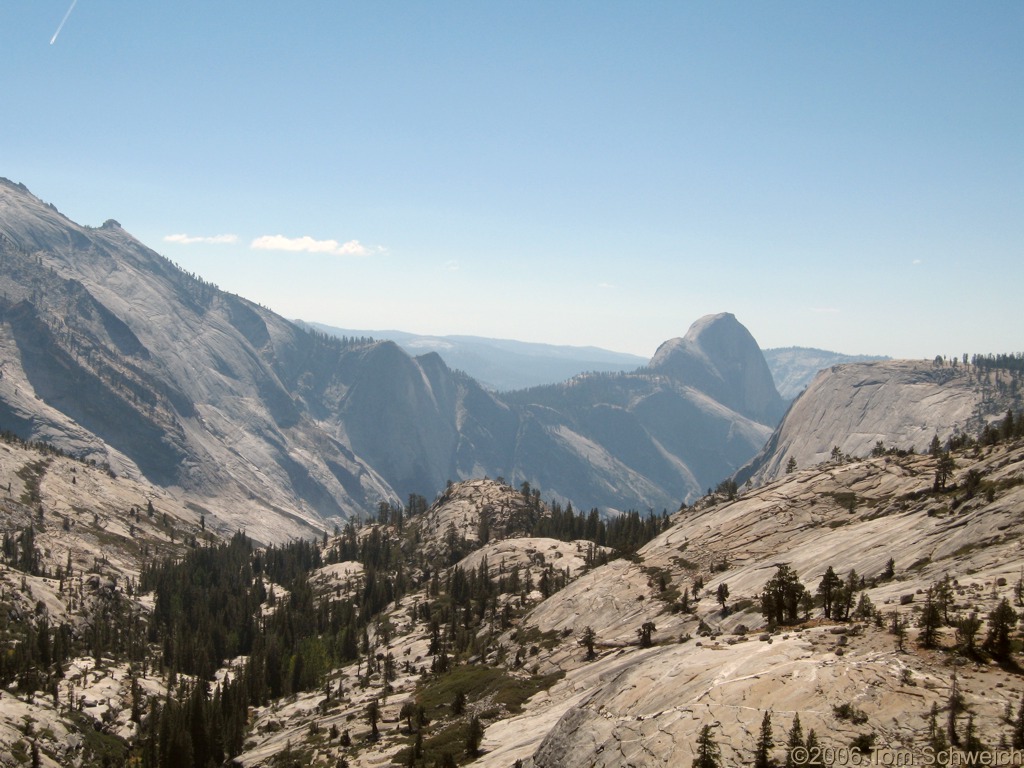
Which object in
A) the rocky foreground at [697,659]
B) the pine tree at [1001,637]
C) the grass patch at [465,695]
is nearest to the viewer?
the pine tree at [1001,637]

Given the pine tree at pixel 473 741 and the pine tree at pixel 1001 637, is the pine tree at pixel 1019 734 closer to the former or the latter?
the pine tree at pixel 1001 637

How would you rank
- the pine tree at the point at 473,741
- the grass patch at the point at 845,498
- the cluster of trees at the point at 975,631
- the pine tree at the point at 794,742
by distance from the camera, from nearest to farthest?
1. the pine tree at the point at 794,742
2. the cluster of trees at the point at 975,631
3. the pine tree at the point at 473,741
4. the grass patch at the point at 845,498

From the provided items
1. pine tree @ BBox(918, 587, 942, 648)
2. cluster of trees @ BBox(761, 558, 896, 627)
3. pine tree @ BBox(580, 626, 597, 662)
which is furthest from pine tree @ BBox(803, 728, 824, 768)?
pine tree @ BBox(580, 626, 597, 662)

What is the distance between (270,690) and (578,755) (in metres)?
141

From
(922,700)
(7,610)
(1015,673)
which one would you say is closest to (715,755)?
(922,700)

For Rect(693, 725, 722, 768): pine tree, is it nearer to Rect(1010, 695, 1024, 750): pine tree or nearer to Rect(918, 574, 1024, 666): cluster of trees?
Rect(1010, 695, 1024, 750): pine tree

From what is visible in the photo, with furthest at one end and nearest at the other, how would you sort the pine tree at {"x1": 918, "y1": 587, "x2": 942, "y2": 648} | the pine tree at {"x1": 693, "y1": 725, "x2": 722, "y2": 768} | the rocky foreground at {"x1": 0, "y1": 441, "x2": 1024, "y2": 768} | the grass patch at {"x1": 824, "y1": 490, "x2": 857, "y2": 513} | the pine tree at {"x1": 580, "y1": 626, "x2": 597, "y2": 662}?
the grass patch at {"x1": 824, "y1": 490, "x2": 857, "y2": 513}, the pine tree at {"x1": 580, "y1": 626, "x2": 597, "y2": 662}, the pine tree at {"x1": 918, "y1": 587, "x2": 942, "y2": 648}, the rocky foreground at {"x1": 0, "y1": 441, "x2": 1024, "y2": 768}, the pine tree at {"x1": 693, "y1": 725, "x2": 722, "y2": 768}

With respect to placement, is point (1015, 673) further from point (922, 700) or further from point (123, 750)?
point (123, 750)

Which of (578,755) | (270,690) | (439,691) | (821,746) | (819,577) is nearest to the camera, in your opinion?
(821,746)

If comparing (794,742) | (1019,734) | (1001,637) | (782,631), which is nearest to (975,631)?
(1001,637)

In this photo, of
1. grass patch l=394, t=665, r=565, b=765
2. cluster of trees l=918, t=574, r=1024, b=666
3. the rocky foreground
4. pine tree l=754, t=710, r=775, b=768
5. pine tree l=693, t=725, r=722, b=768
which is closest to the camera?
pine tree l=754, t=710, r=775, b=768

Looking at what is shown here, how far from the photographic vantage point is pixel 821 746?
41750 mm

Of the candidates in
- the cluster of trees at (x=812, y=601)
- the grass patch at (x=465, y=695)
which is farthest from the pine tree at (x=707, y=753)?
the grass patch at (x=465, y=695)

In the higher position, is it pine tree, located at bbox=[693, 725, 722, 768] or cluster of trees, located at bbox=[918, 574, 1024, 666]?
cluster of trees, located at bbox=[918, 574, 1024, 666]
